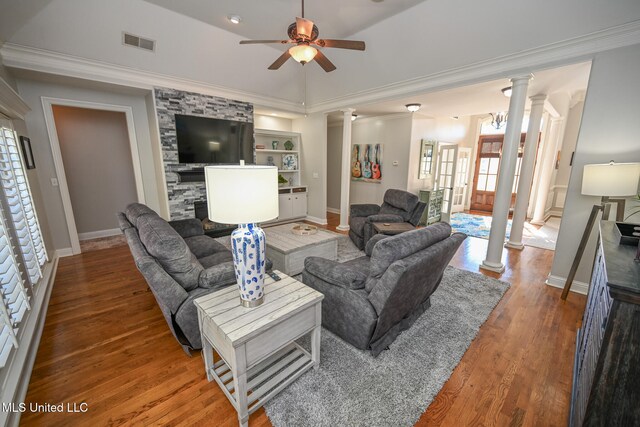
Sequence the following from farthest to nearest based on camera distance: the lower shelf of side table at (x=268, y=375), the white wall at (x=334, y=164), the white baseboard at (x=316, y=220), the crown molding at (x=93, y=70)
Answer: the white wall at (x=334, y=164) < the white baseboard at (x=316, y=220) < the crown molding at (x=93, y=70) < the lower shelf of side table at (x=268, y=375)

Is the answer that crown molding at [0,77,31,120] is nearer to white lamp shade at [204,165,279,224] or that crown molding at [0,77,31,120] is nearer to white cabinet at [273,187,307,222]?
white lamp shade at [204,165,279,224]

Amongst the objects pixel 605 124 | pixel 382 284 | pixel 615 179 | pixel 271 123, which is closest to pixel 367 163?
pixel 271 123

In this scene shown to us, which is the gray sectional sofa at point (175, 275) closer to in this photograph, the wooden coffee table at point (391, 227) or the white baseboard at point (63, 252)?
the wooden coffee table at point (391, 227)

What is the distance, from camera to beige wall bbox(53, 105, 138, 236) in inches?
175

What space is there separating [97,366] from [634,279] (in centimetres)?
313

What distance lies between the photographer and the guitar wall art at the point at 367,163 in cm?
626

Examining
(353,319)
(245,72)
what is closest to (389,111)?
(245,72)

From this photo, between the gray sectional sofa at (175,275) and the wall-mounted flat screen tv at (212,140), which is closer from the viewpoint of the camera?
the gray sectional sofa at (175,275)

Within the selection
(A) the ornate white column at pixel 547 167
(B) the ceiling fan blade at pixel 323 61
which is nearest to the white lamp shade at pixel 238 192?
(B) the ceiling fan blade at pixel 323 61

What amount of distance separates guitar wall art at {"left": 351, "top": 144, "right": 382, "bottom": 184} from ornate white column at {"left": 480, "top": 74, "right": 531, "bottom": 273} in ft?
10.5

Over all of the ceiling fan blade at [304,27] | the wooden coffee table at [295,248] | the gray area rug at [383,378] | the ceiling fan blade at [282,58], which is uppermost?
the ceiling fan blade at [304,27]

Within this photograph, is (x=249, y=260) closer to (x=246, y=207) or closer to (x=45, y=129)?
(x=246, y=207)

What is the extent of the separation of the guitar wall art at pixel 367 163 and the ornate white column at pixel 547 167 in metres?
3.86

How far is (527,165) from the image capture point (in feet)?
13.2
